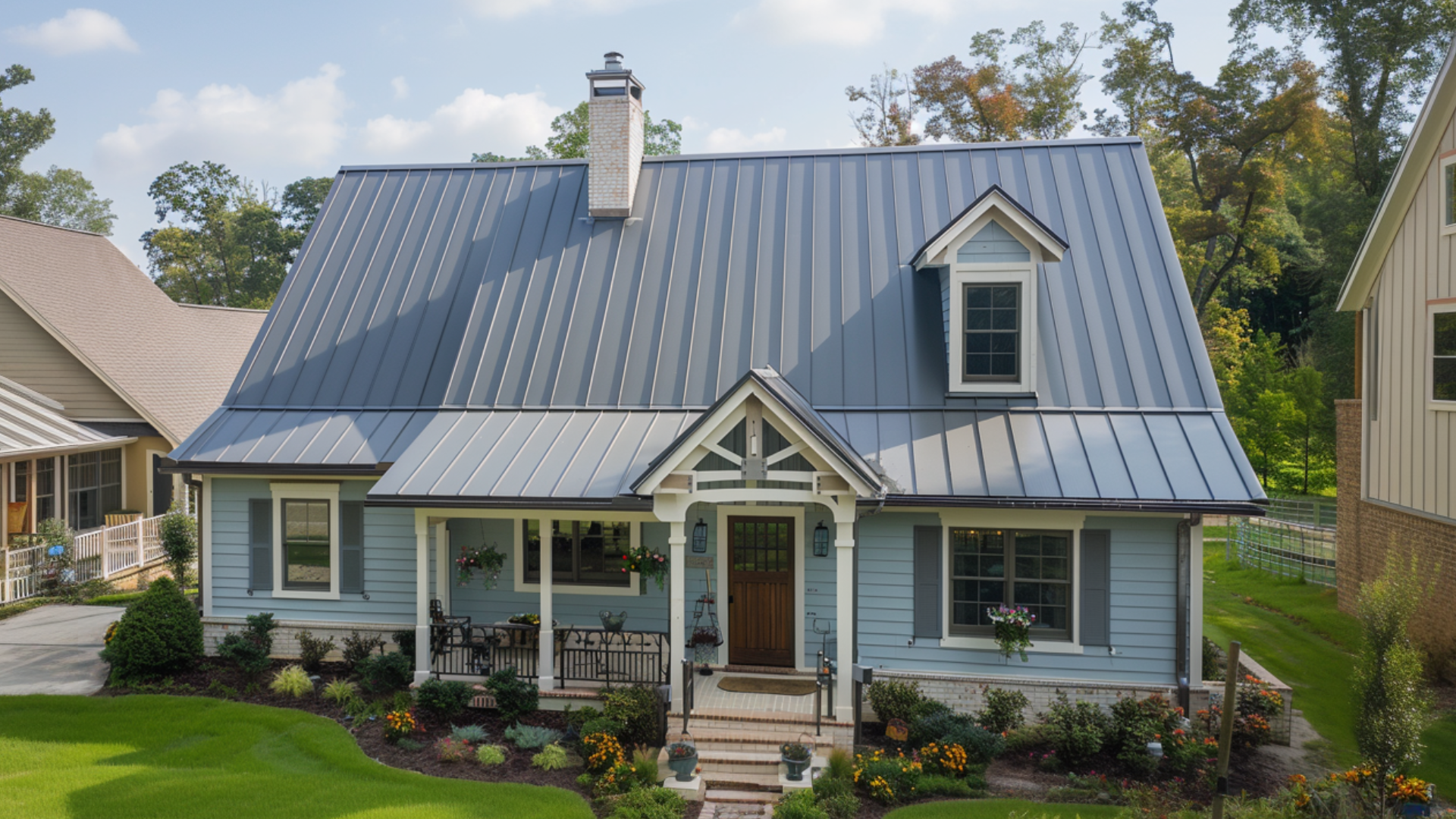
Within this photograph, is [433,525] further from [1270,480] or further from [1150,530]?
[1270,480]

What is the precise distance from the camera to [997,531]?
39.7 feet

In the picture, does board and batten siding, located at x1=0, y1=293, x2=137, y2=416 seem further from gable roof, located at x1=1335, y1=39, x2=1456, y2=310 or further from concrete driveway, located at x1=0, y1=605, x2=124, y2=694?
gable roof, located at x1=1335, y1=39, x2=1456, y2=310

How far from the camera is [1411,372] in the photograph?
15523mm

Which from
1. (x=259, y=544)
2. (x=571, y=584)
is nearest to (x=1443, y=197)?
(x=571, y=584)

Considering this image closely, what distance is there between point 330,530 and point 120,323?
16016 millimetres

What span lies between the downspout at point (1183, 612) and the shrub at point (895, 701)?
10.6 ft

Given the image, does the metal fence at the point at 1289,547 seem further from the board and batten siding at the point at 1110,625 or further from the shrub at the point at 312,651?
the shrub at the point at 312,651

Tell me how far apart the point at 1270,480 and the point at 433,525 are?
31875 millimetres

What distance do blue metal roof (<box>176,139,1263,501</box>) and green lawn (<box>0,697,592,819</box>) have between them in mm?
3764

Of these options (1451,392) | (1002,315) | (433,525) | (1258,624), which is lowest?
(1258,624)

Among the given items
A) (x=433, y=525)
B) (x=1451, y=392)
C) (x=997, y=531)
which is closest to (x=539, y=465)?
(x=433, y=525)

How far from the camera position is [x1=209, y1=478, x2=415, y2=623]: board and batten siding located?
1393 centimetres

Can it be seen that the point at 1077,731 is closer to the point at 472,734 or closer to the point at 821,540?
the point at 821,540

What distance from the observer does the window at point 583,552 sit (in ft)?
43.9
